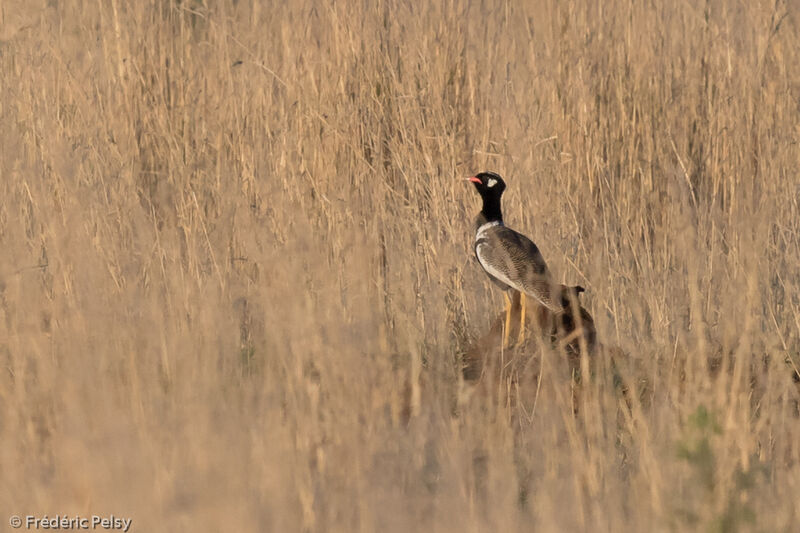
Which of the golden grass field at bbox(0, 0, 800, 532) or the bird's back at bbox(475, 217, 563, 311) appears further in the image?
the bird's back at bbox(475, 217, 563, 311)

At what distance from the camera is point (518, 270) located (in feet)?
10.7

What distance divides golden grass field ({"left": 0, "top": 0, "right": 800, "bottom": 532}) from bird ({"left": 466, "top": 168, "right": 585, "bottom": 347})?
6.2 inches

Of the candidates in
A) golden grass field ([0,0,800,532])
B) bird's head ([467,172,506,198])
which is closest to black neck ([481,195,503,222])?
bird's head ([467,172,506,198])

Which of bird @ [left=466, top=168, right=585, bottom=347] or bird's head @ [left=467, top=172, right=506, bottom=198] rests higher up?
bird's head @ [left=467, top=172, right=506, bottom=198]

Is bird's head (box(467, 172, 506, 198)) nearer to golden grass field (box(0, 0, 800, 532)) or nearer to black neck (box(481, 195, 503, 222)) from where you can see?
black neck (box(481, 195, 503, 222))

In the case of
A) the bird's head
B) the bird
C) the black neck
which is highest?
the bird's head

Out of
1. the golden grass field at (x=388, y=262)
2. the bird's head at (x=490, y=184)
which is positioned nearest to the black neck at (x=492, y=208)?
the bird's head at (x=490, y=184)

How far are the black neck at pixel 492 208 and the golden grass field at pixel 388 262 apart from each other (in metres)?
0.18

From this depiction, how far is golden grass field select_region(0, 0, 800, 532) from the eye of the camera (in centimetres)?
200

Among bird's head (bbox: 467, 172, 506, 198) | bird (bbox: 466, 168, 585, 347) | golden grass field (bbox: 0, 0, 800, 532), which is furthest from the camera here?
bird's head (bbox: 467, 172, 506, 198)

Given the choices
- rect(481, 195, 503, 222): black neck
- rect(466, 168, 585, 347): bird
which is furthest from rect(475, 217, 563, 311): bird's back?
rect(481, 195, 503, 222): black neck

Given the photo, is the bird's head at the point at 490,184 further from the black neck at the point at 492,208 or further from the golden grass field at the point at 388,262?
the golden grass field at the point at 388,262

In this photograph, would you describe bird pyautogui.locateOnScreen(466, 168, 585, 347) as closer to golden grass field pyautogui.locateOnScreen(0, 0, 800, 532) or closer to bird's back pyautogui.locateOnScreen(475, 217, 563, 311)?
bird's back pyautogui.locateOnScreen(475, 217, 563, 311)

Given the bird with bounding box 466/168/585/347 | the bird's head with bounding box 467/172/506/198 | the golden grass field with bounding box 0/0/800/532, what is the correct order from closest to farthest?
the golden grass field with bounding box 0/0/800/532 → the bird with bounding box 466/168/585/347 → the bird's head with bounding box 467/172/506/198
